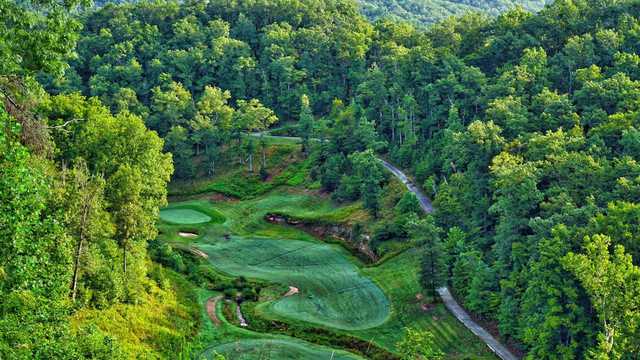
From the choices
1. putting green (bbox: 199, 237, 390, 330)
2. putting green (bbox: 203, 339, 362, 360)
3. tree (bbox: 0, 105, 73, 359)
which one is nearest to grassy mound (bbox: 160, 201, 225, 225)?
putting green (bbox: 199, 237, 390, 330)

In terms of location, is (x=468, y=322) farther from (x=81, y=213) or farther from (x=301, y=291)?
(x=81, y=213)

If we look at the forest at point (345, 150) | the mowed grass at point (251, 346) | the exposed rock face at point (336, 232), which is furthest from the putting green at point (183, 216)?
the mowed grass at point (251, 346)

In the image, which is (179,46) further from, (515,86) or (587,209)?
(587,209)

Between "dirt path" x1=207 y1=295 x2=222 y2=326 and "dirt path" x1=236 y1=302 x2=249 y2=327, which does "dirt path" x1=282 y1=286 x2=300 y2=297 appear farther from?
"dirt path" x1=207 y1=295 x2=222 y2=326

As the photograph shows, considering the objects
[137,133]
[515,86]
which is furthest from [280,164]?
[137,133]

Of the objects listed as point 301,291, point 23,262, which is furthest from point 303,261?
point 23,262
